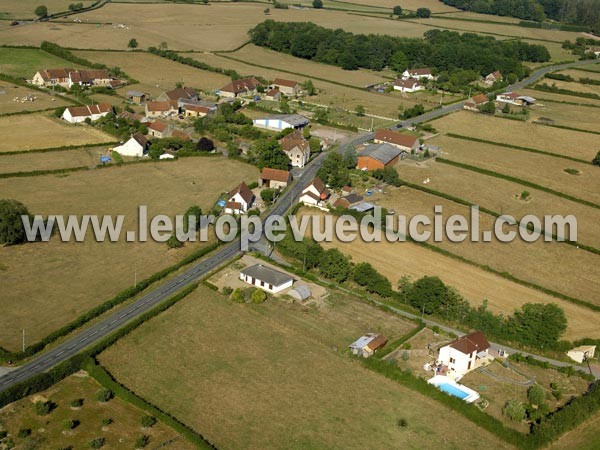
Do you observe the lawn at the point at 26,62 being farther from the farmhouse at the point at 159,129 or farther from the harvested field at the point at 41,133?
the farmhouse at the point at 159,129

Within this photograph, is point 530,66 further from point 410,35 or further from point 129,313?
point 129,313

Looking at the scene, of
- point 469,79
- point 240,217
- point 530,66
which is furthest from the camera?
point 530,66

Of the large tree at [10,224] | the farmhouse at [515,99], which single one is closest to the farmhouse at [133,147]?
the large tree at [10,224]

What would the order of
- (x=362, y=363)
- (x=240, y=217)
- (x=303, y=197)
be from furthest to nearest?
(x=303, y=197), (x=240, y=217), (x=362, y=363)

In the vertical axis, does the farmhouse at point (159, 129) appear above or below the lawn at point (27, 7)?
below

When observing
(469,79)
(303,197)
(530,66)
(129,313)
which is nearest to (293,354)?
(129,313)

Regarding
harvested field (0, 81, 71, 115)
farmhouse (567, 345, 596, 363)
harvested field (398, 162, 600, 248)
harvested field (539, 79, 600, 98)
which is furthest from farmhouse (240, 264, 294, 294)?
harvested field (539, 79, 600, 98)

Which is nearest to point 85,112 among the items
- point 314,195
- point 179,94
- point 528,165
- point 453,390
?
point 179,94
